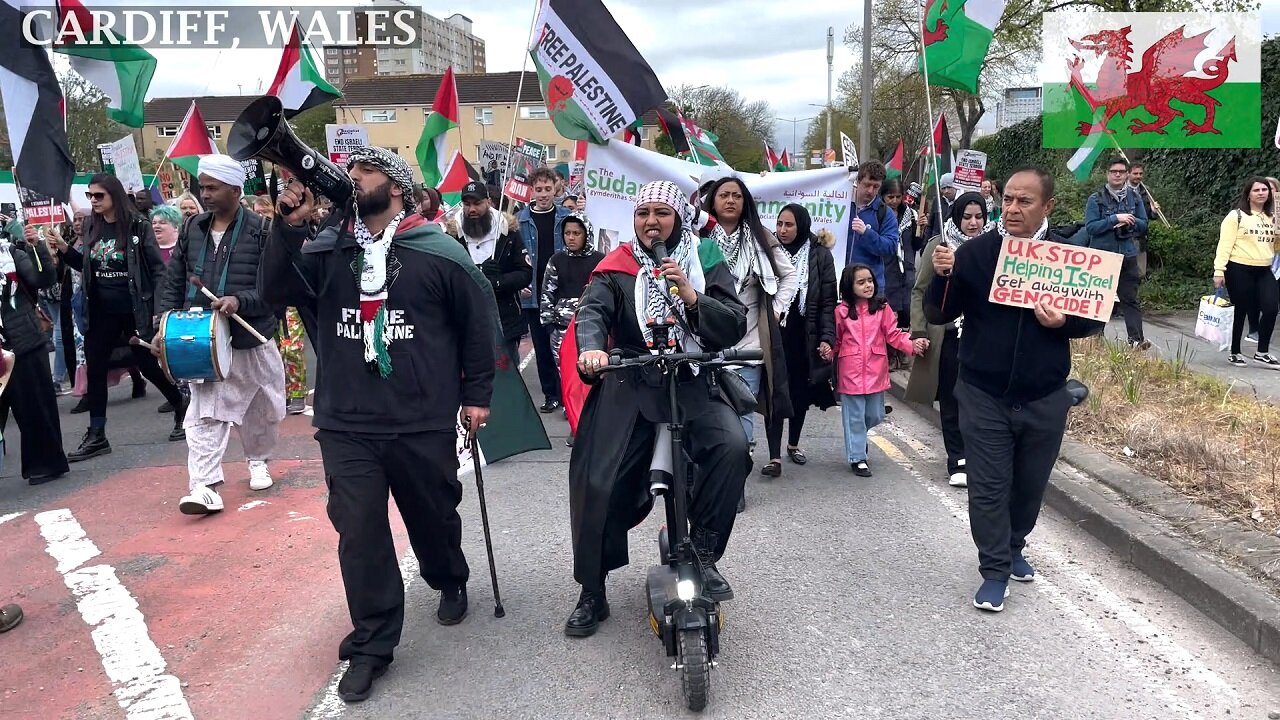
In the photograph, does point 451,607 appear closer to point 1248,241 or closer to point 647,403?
point 647,403

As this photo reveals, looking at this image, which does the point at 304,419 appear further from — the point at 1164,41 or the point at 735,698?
the point at 1164,41

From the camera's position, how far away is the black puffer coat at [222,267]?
6.13 m

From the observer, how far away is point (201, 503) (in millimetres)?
6000

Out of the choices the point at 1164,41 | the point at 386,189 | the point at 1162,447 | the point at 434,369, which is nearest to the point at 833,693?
the point at 434,369

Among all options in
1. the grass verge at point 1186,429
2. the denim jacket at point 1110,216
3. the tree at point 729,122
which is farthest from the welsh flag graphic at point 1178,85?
the tree at point 729,122

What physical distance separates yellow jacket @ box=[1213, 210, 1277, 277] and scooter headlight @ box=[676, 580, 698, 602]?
8.31 m

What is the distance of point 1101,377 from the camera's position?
8.25 meters

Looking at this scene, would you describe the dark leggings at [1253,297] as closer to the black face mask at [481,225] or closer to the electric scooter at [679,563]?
the black face mask at [481,225]

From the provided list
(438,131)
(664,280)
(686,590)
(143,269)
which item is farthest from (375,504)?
(438,131)

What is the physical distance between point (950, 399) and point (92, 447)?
6441mm

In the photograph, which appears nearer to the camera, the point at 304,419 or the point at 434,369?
the point at 434,369

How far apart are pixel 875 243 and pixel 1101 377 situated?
7.79 feet

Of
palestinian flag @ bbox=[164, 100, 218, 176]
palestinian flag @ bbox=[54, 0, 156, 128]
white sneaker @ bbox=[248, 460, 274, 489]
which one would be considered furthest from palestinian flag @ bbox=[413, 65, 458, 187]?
white sneaker @ bbox=[248, 460, 274, 489]

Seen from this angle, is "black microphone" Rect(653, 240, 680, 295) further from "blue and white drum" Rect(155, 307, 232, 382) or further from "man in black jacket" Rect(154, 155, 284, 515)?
"blue and white drum" Rect(155, 307, 232, 382)
